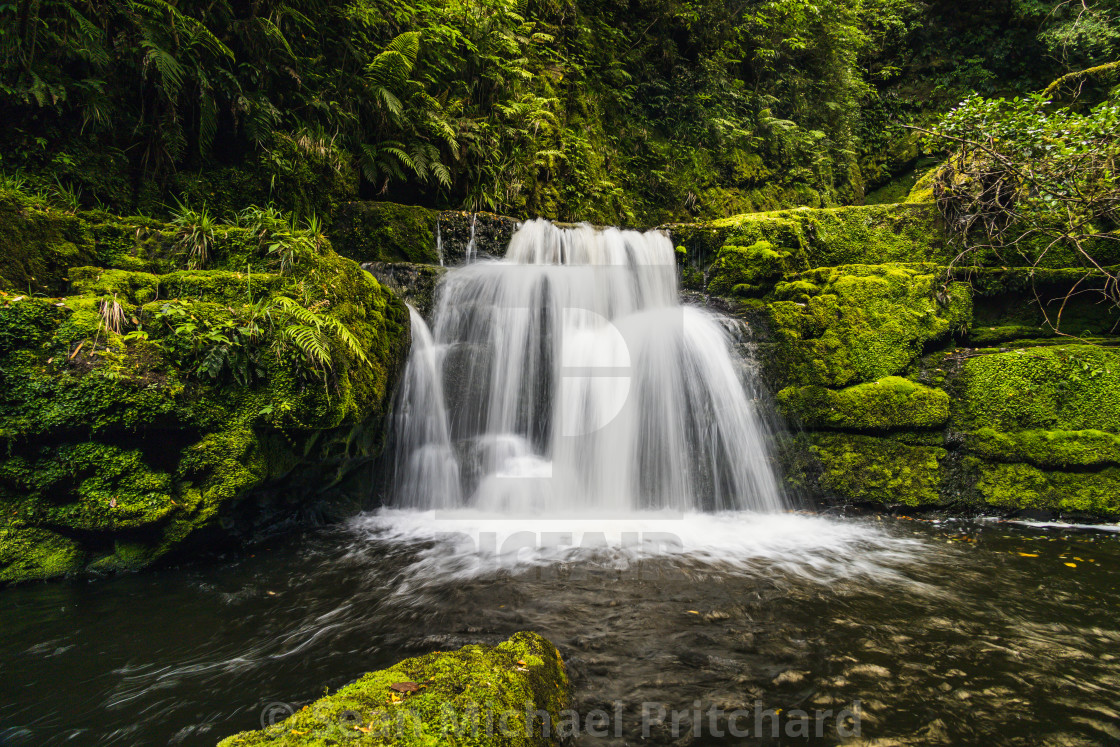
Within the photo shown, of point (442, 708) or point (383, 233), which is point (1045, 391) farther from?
point (383, 233)

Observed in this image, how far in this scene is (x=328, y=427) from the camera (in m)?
4.29

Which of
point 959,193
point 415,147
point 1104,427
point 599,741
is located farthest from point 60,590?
point 959,193

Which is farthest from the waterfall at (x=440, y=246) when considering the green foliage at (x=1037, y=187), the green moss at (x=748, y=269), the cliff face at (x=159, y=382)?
the green foliage at (x=1037, y=187)

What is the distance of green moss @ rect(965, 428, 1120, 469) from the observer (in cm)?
492

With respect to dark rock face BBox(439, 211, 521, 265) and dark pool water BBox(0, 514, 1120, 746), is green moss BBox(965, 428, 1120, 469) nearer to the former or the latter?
dark pool water BBox(0, 514, 1120, 746)

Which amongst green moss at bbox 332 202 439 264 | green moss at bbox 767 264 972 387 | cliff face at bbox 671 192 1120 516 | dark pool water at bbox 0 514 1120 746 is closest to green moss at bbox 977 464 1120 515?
cliff face at bbox 671 192 1120 516

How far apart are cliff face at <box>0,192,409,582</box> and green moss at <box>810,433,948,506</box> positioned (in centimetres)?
559

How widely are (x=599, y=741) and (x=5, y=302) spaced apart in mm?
5124

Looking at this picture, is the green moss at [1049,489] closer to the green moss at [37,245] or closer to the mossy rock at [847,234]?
the mossy rock at [847,234]

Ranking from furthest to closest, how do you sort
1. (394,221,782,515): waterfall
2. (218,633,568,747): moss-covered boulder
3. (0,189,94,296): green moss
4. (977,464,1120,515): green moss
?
1. (394,221,782,515): waterfall
2. (977,464,1120,515): green moss
3. (0,189,94,296): green moss
4. (218,633,568,747): moss-covered boulder

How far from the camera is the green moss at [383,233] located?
7.47m

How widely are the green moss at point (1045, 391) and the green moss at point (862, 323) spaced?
0.75 meters

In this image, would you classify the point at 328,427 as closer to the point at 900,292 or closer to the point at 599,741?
the point at 599,741

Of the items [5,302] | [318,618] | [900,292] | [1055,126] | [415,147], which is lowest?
[318,618]
